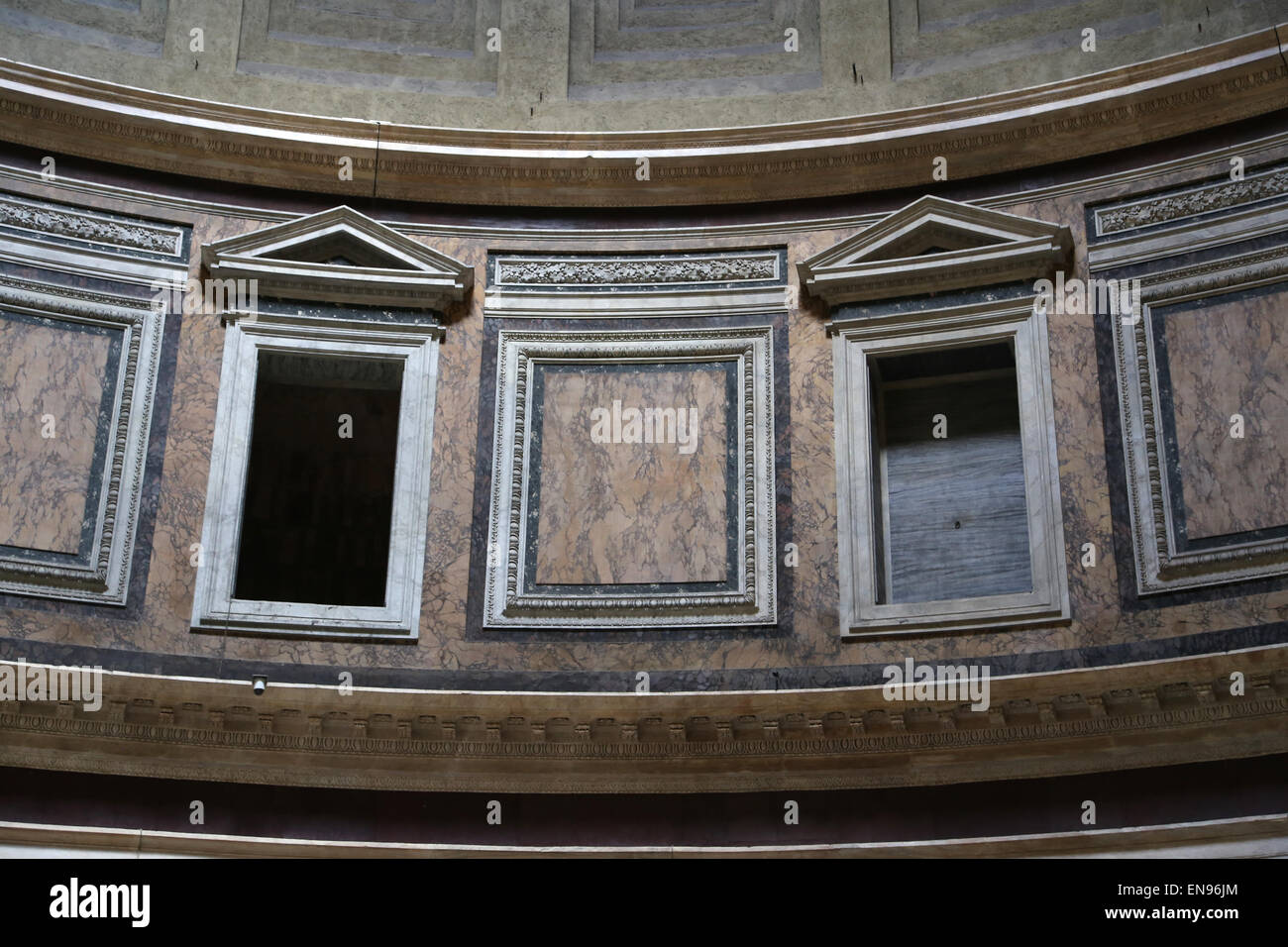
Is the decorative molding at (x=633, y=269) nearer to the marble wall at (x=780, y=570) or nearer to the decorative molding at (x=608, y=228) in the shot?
the decorative molding at (x=608, y=228)

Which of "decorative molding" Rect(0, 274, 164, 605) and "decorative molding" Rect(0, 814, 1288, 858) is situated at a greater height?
"decorative molding" Rect(0, 274, 164, 605)

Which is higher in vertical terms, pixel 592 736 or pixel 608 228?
pixel 608 228

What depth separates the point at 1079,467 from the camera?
12023mm

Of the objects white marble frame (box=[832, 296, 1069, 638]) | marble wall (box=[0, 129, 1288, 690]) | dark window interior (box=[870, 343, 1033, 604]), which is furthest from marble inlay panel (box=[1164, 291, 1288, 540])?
dark window interior (box=[870, 343, 1033, 604])

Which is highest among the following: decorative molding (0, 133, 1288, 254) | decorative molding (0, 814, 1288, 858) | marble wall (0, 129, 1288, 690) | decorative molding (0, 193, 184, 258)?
decorative molding (0, 133, 1288, 254)

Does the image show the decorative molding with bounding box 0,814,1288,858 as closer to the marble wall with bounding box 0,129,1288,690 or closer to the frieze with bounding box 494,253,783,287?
the marble wall with bounding box 0,129,1288,690

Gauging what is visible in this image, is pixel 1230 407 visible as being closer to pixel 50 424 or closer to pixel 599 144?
pixel 599 144

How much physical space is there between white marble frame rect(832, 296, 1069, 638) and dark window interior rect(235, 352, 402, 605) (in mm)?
3577

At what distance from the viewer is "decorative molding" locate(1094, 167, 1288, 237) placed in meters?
12.2

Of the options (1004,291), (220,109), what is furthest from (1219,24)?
(220,109)

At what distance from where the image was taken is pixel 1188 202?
40.9 ft

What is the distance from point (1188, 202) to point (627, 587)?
482 cm

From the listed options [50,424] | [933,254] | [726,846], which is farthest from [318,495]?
[933,254]
